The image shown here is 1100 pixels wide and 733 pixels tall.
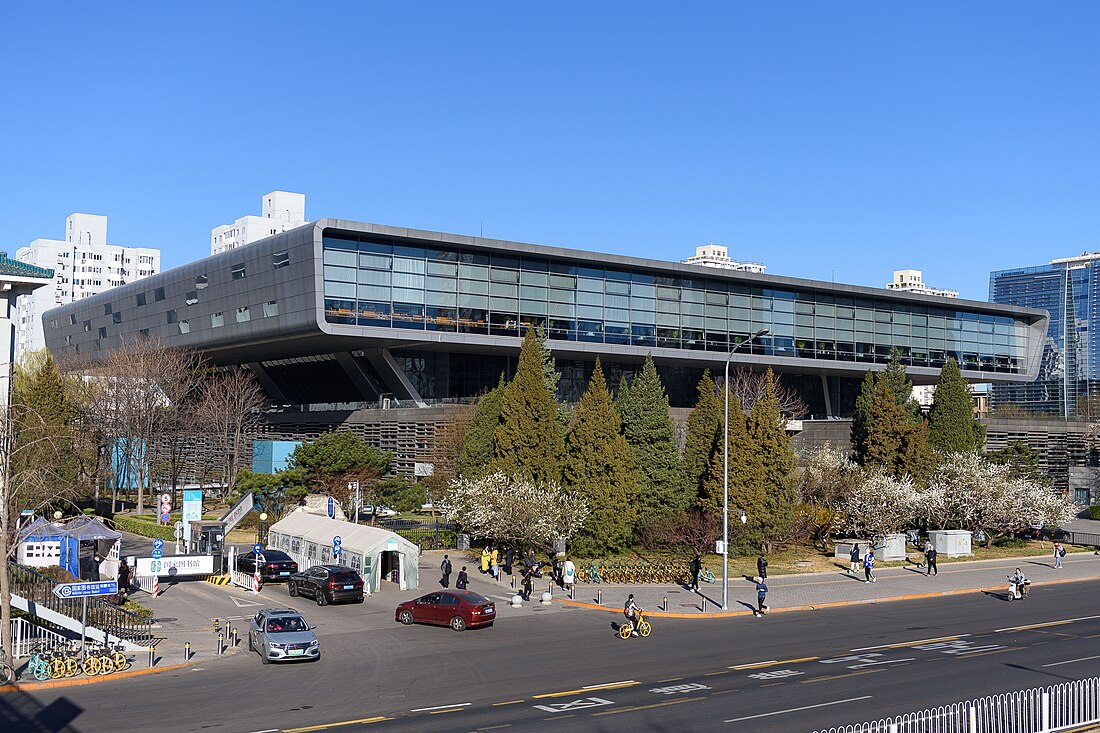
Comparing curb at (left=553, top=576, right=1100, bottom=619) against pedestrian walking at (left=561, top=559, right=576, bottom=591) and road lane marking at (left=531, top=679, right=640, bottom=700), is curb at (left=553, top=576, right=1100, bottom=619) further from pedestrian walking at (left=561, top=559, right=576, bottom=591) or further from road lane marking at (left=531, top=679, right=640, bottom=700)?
road lane marking at (left=531, top=679, right=640, bottom=700)

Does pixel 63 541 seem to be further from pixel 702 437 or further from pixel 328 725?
pixel 702 437

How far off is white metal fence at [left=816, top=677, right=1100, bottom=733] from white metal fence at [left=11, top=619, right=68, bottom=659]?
2172cm

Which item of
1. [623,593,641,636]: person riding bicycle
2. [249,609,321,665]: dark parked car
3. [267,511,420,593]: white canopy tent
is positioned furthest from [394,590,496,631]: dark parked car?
[267,511,420,593]: white canopy tent

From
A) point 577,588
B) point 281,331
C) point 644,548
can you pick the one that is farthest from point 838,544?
point 281,331

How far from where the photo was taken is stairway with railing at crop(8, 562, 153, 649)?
30.5 metres

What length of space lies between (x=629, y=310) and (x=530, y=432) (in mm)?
30390

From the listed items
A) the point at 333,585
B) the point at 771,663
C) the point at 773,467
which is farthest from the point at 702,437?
the point at 771,663

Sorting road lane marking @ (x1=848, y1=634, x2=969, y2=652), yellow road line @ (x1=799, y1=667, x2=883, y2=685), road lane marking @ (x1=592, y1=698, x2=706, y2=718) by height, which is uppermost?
road lane marking @ (x1=592, y1=698, x2=706, y2=718)

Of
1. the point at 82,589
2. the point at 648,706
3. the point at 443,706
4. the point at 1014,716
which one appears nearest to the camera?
the point at 1014,716

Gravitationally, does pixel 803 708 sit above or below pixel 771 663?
above

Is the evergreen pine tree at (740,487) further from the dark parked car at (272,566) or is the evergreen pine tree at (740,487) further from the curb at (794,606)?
the dark parked car at (272,566)

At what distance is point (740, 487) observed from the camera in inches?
2121

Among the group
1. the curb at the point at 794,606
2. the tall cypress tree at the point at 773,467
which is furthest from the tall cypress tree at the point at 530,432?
the curb at the point at 794,606

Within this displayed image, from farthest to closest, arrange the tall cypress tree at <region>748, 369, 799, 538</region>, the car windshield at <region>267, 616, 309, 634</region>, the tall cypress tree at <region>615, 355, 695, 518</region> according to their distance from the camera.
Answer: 1. the tall cypress tree at <region>615, 355, 695, 518</region>
2. the tall cypress tree at <region>748, 369, 799, 538</region>
3. the car windshield at <region>267, 616, 309, 634</region>
